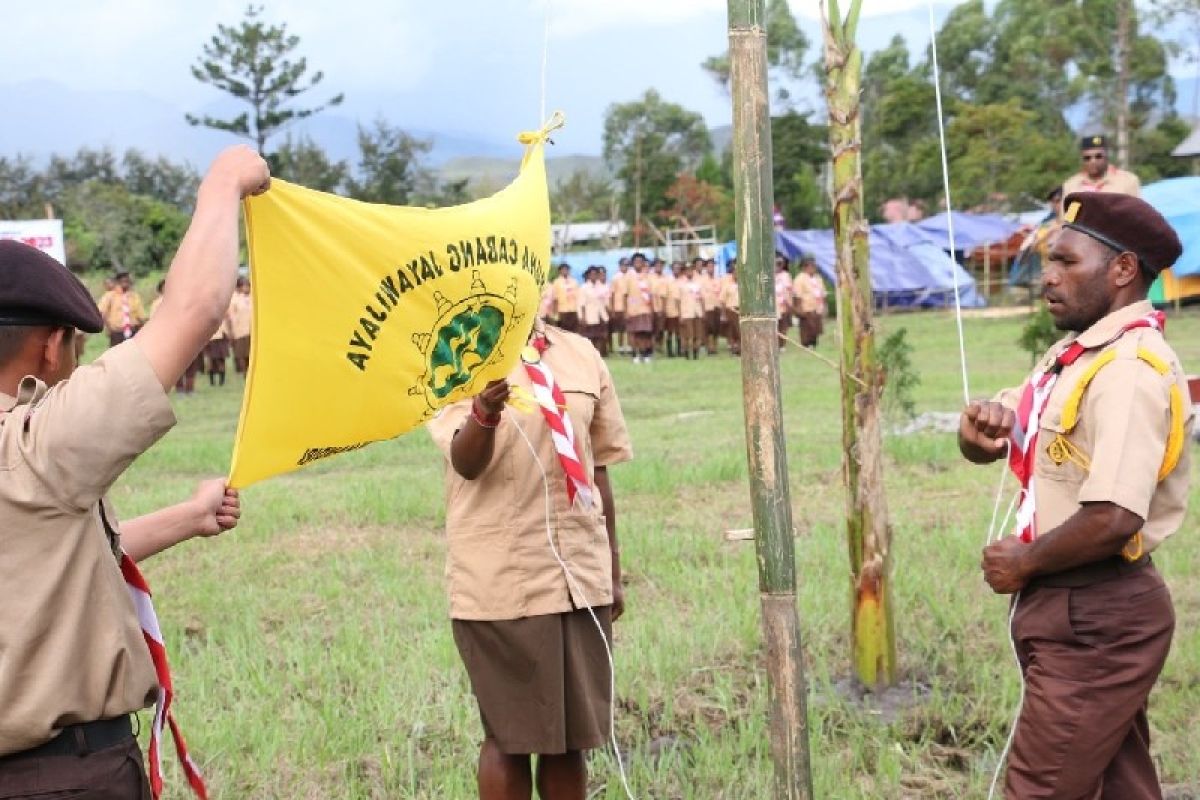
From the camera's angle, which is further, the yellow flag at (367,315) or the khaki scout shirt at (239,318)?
the khaki scout shirt at (239,318)

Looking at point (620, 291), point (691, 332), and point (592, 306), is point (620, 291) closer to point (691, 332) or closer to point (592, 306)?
point (592, 306)

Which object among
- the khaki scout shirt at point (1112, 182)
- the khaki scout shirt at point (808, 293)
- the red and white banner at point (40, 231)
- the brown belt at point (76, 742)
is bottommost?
the khaki scout shirt at point (808, 293)

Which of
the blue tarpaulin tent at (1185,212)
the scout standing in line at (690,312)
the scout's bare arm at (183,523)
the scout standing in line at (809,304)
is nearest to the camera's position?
the scout's bare arm at (183,523)

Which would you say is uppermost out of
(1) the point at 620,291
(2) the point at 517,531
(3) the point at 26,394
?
(3) the point at 26,394

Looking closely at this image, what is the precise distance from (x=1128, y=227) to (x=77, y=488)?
236 centimetres

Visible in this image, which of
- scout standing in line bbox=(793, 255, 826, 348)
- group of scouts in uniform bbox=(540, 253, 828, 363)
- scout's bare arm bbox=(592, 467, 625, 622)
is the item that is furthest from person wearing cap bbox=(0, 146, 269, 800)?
scout standing in line bbox=(793, 255, 826, 348)

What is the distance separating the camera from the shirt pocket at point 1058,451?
3.09 meters

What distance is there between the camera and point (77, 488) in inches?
80.0

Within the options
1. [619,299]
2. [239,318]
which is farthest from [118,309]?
[619,299]

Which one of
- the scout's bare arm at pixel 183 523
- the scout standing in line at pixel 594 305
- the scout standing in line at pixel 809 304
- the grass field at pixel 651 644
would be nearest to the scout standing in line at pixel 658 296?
the scout standing in line at pixel 594 305

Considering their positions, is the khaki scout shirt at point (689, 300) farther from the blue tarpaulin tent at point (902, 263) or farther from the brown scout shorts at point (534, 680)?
the brown scout shorts at point (534, 680)

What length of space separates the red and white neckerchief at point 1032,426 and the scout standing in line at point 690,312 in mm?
22450

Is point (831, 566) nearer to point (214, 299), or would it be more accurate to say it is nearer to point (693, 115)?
point (214, 299)

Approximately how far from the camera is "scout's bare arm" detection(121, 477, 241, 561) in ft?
8.95
